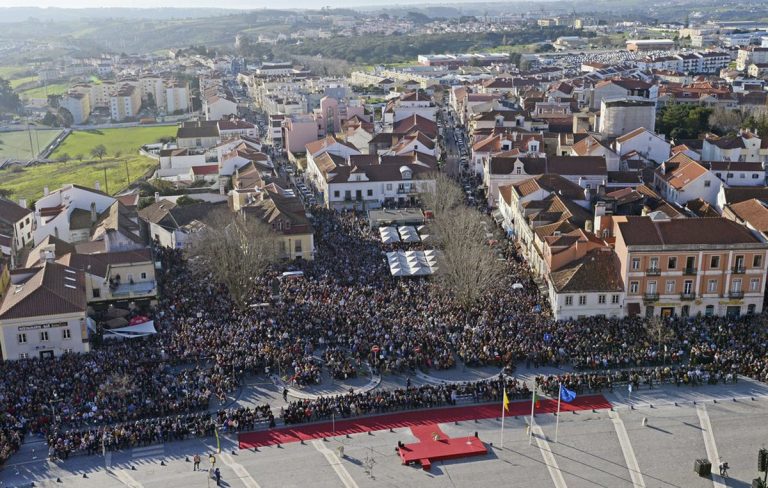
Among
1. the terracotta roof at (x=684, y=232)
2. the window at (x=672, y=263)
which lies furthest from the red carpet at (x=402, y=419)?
the terracotta roof at (x=684, y=232)

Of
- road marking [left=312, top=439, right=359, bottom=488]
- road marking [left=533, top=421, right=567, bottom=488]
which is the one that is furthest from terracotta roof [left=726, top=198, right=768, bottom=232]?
road marking [left=312, top=439, right=359, bottom=488]

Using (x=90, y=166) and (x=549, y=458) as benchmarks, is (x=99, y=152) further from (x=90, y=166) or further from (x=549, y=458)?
(x=549, y=458)

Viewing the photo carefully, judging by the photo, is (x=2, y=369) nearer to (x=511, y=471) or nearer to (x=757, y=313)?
(x=511, y=471)

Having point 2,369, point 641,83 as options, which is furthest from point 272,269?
point 641,83

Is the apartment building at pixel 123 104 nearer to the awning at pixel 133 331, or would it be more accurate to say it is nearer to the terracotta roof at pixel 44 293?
the terracotta roof at pixel 44 293

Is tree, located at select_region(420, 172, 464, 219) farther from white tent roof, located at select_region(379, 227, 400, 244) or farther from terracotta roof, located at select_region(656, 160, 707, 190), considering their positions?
terracotta roof, located at select_region(656, 160, 707, 190)
